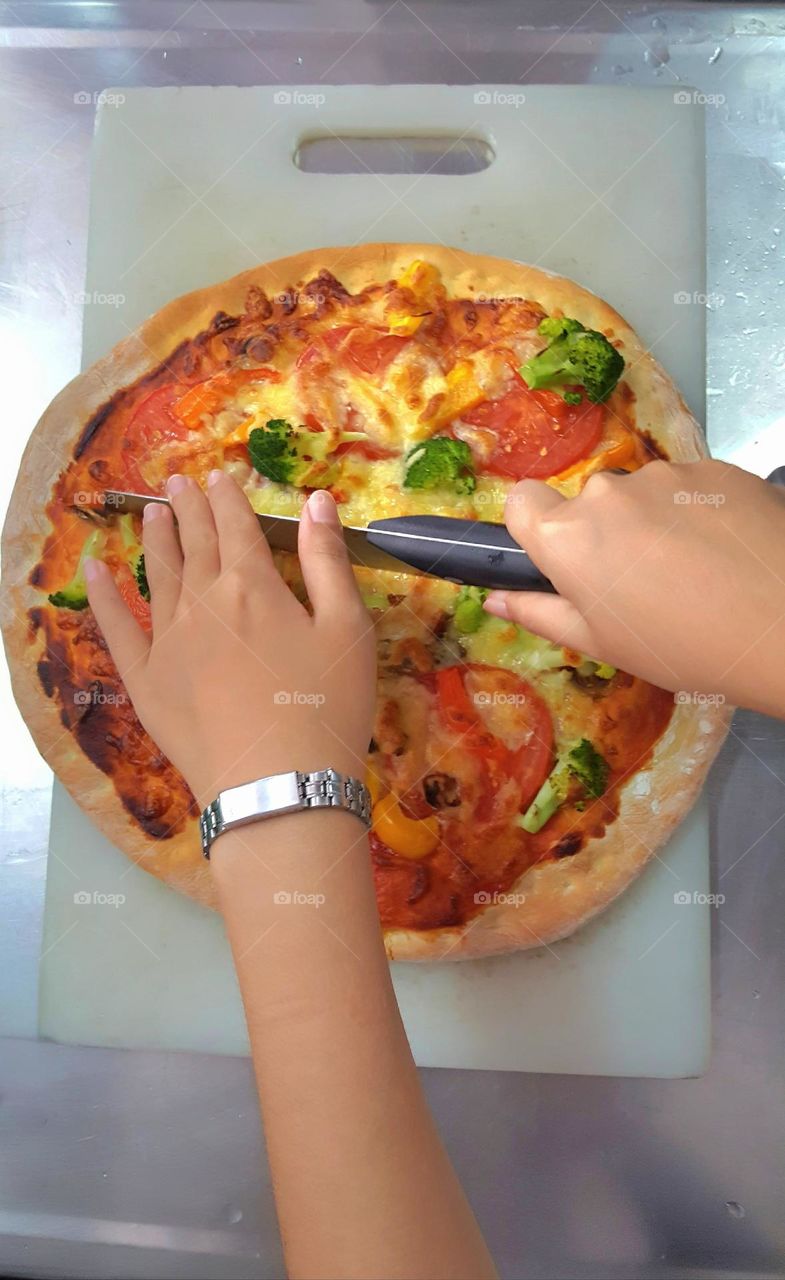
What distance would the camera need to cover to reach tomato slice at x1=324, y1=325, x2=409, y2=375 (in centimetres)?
177

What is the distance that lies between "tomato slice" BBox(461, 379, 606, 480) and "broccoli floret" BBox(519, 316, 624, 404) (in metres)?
0.02

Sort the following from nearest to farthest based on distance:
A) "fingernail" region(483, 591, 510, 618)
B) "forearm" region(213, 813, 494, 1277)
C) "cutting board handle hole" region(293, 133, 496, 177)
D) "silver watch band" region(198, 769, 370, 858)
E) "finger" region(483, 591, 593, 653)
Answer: "forearm" region(213, 813, 494, 1277) < "silver watch band" region(198, 769, 370, 858) < "finger" region(483, 591, 593, 653) < "fingernail" region(483, 591, 510, 618) < "cutting board handle hole" region(293, 133, 496, 177)

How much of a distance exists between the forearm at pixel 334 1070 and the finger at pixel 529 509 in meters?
0.46

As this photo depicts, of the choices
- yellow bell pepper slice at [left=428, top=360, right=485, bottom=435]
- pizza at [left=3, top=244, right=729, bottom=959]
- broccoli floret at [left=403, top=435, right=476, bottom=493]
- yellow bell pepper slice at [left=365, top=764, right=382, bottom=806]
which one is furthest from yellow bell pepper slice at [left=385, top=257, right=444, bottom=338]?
yellow bell pepper slice at [left=365, top=764, right=382, bottom=806]


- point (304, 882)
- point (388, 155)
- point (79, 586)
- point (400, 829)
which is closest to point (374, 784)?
point (400, 829)

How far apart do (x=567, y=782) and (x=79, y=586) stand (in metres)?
0.96

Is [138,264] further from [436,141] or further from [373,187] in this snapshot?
[436,141]

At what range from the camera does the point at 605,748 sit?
1701 millimetres

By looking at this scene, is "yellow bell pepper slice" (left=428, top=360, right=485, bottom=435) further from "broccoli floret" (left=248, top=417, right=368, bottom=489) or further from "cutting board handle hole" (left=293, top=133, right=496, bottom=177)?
"cutting board handle hole" (left=293, top=133, right=496, bottom=177)

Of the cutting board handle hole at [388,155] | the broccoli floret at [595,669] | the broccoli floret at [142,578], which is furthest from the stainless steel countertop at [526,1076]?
the broccoli floret at [142,578]

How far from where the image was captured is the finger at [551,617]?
53.9 inches

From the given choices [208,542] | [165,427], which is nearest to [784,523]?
[208,542]

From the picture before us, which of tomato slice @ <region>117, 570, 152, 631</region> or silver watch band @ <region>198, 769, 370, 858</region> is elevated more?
tomato slice @ <region>117, 570, 152, 631</region>

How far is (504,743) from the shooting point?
66.4 inches
